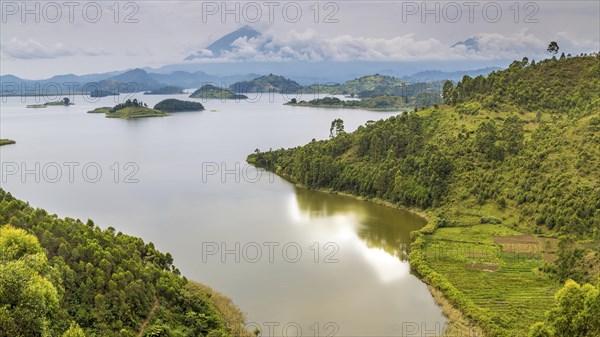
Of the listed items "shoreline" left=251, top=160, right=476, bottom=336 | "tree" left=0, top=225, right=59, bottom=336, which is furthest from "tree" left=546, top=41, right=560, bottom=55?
"tree" left=0, top=225, right=59, bottom=336

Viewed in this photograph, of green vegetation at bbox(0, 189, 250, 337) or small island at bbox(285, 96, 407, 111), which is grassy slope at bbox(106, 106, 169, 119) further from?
green vegetation at bbox(0, 189, 250, 337)

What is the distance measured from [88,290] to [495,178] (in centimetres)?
3611

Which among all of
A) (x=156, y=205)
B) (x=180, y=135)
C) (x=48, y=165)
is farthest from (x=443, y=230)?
(x=180, y=135)

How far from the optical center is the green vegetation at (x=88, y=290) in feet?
53.0

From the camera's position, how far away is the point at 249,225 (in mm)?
40062

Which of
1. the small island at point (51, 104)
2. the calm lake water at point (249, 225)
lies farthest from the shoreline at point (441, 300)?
the small island at point (51, 104)

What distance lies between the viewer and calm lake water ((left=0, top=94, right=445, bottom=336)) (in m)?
26.2

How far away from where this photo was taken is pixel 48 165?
68.2 m

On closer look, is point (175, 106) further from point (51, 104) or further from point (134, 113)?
point (51, 104)

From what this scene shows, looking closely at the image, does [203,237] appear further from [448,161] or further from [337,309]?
[448,161]

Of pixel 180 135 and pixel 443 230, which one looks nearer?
pixel 443 230

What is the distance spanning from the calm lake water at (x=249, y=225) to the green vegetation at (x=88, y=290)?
10.2 feet

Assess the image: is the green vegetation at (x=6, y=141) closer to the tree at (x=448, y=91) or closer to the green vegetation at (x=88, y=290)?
the green vegetation at (x=88, y=290)

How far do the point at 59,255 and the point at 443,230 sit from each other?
28782 millimetres
